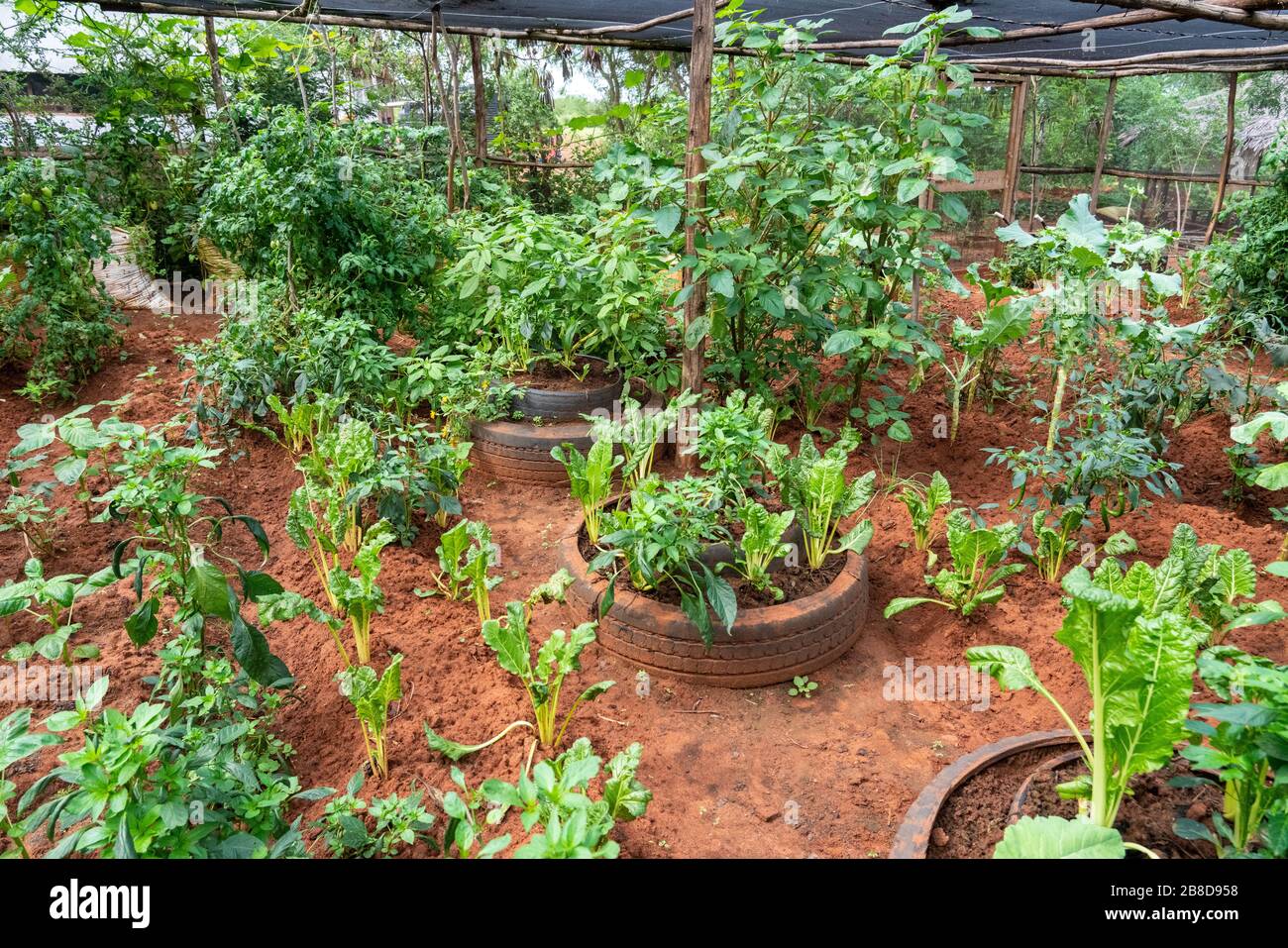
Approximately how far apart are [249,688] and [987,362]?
4498 mm

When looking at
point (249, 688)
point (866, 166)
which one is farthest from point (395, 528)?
point (866, 166)

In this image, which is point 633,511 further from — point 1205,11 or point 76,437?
point 1205,11

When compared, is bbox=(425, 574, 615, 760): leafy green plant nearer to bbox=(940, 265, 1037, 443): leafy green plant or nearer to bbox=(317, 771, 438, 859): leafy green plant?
bbox=(317, 771, 438, 859): leafy green plant

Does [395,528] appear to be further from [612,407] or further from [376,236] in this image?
[376,236]

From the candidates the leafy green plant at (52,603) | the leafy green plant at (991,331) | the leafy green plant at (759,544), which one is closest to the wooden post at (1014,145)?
the leafy green plant at (991,331)

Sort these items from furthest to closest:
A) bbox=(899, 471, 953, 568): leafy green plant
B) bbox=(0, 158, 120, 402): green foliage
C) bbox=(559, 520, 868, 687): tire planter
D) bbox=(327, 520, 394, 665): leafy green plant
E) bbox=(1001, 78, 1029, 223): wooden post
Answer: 1. bbox=(1001, 78, 1029, 223): wooden post
2. bbox=(0, 158, 120, 402): green foliage
3. bbox=(899, 471, 953, 568): leafy green plant
4. bbox=(559, 520, 868, 687): tire planter
5. bbox=(327, 520, 394, 665): leafy green plant

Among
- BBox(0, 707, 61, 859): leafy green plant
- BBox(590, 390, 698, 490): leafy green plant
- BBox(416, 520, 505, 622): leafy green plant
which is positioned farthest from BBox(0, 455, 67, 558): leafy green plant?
BBox(590, 390, 698, 490): leafy green plant

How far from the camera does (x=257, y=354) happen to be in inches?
187

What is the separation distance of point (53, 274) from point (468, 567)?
3.86 m

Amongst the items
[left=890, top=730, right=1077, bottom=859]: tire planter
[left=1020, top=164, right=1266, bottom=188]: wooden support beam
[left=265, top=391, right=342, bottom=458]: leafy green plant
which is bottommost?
[left=890, top=730, right=1077, bottom=859]: tire planter

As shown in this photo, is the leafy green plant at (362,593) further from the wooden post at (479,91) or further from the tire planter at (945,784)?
the wooden post at (479,91)

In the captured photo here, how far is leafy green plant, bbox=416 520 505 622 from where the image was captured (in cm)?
327

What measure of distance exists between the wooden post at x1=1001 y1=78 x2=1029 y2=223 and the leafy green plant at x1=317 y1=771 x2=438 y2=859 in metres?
9.23

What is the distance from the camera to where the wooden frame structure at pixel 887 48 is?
12.2 ft
